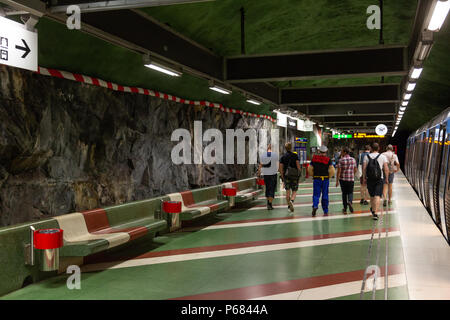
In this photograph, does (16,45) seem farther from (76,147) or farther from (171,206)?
(171,206)

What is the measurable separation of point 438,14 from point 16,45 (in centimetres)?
519

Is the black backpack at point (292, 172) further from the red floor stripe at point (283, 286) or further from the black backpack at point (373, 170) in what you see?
the red floor stripe at point (283, 286)

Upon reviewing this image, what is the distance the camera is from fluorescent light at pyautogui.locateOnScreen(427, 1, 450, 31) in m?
5.02

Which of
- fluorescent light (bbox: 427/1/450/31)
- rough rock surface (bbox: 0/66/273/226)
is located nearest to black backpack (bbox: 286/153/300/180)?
rough rock surface (bbox: 0/66/273/226)

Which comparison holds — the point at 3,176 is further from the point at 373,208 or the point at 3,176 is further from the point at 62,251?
the point at 373,208

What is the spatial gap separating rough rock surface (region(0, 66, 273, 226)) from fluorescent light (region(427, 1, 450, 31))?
6.31 m

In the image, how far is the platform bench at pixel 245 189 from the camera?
1215cm

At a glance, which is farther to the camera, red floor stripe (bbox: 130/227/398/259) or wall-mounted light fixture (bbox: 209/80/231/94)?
wall-mounted light fixture (bbox: 209/80/231/94)

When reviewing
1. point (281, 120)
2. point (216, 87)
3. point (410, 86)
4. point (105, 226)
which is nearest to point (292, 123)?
point (281, 120)

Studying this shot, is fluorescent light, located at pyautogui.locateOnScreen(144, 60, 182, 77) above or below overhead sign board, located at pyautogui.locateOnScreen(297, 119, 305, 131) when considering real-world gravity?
below

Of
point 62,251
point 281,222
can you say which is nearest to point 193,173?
point 281,222

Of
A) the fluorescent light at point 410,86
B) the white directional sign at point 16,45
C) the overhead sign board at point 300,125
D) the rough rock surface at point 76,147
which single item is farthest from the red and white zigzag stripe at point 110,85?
the overhead sign board at point 300,125

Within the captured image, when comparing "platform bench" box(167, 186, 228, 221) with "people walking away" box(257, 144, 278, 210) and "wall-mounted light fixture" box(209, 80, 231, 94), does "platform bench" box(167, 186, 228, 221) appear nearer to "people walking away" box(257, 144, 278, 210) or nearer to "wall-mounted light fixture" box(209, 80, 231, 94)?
"people walking away" box(257, 144, 278, 210)

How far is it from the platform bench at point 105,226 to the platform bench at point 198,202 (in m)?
0.82
